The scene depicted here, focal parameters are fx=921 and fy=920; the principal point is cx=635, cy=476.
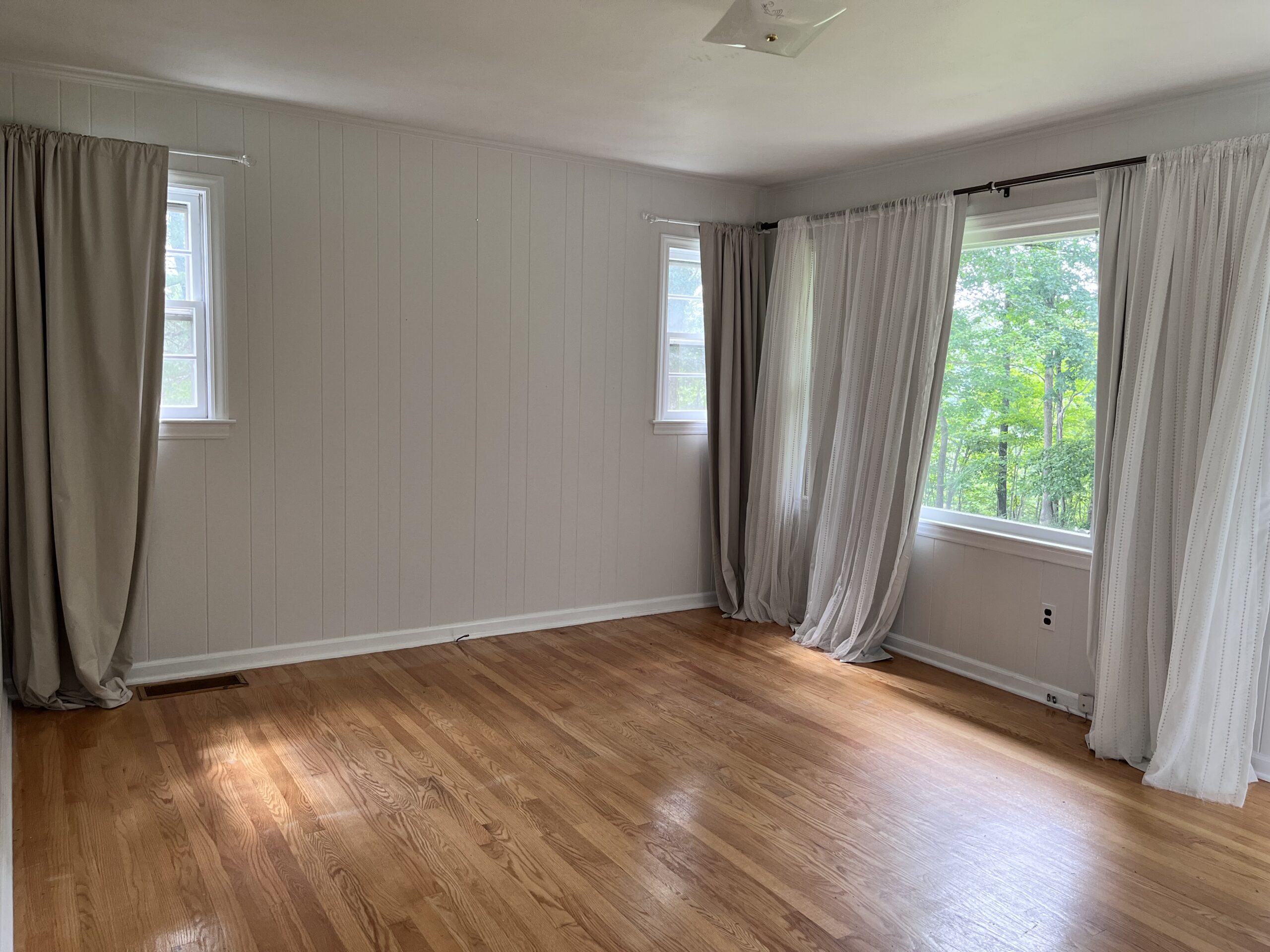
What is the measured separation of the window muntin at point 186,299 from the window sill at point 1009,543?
3.47 metres

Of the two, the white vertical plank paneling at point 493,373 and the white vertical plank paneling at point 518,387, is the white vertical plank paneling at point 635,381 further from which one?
the white vertical plank paneling at point 493,373

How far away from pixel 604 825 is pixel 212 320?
275 cm

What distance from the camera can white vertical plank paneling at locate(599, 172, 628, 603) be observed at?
202 inches

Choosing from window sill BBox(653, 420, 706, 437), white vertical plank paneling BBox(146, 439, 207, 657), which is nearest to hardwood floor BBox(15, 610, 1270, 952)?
white vertical plank paneling BBox(146, 439, 207, 657)

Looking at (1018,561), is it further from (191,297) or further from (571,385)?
(191,297)

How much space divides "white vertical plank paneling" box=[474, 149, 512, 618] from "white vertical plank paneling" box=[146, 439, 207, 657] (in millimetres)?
1332

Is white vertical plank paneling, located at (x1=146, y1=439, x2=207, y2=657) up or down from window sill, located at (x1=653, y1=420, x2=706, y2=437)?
down

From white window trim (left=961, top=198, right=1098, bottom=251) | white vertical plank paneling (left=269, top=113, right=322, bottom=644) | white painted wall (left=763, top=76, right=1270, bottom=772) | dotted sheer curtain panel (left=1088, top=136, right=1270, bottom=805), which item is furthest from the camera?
white vertical plank paneling (left=269, top=113, right=322, bottom=644)

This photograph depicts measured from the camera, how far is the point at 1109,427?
369 centimetres

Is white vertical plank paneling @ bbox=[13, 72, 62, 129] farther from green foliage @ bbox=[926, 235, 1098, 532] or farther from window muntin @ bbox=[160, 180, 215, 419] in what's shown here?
green foliage @ bbox=[926, 235, 1098, 532]

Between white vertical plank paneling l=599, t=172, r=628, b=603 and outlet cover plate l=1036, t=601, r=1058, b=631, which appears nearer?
outlet cover plate l=1036, t=601, r=1058, b=631

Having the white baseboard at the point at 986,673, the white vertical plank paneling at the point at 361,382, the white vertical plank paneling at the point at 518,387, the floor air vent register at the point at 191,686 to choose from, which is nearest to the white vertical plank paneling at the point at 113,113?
the white vertical plank paneling at the point at 361,382

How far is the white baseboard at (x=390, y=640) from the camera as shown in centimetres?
411

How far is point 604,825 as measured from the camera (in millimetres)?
2914
